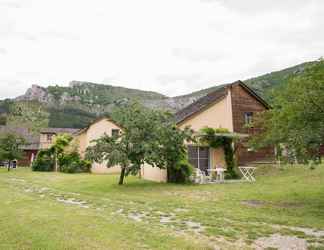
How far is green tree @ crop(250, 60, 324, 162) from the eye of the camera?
25.4 ft

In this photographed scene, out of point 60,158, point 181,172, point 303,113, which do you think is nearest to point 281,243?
point 303,113

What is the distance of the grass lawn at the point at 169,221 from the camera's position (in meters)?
5.68

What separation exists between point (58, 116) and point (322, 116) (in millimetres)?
83841

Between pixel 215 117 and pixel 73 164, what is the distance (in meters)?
15.4

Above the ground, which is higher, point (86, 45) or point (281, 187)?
point (86, 45)

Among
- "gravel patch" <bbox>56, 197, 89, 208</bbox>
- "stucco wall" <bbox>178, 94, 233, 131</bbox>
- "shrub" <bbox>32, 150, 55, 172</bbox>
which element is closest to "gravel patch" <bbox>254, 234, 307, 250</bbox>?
"gravel patch" <bbox>56, 197, 89, 208</bbox>

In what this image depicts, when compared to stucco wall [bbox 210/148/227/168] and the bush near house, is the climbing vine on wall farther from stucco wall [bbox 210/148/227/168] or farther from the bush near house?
the bush near house

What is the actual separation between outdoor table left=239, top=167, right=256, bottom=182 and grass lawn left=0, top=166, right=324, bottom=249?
15.8 ft

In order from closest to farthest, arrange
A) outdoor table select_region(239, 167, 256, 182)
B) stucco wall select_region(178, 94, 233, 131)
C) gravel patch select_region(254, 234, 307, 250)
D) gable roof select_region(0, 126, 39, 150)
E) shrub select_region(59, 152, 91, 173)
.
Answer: gravel patch select_region(254, 234, 307, 250) → outdoor table select_region(239, 167, 256, 182) → stucco wall select_region(178, 94, 233, 131) → shrub select_region(59, 152, 91, 173) → gable roof select_region(0, 126, 39, 150)

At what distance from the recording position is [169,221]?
25.0 ft

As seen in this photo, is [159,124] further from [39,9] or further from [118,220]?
[118,220]

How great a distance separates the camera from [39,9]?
567 inches

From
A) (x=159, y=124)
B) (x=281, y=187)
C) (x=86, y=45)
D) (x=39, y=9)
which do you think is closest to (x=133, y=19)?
(x=39, y=9)

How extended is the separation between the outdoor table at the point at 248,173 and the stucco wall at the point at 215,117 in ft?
10.5
